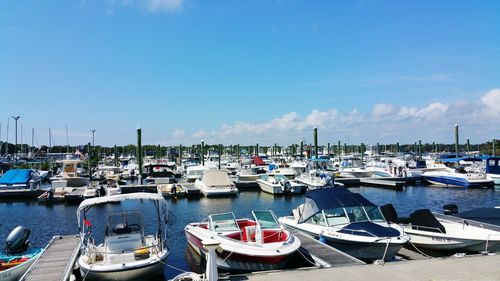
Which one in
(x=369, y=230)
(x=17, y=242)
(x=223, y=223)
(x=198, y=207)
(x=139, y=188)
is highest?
(x=223, y=223)

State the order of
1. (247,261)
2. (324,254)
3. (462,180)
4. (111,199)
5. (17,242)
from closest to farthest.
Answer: (247,261) < (324,254) < (111,199) < (17,242) < (462,180)

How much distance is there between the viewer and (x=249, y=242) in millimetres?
14562

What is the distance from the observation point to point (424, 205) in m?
34.3

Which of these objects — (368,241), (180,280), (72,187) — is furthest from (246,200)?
(180,280)

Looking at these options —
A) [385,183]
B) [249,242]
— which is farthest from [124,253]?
[385,183]

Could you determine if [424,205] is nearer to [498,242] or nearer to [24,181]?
[498,242]

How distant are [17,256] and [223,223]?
7890mm

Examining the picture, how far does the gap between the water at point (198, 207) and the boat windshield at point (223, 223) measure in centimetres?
319

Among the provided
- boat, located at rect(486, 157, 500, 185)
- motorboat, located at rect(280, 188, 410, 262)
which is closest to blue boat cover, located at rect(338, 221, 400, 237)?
motorboat, located at rect(280, 188, 410, 262)

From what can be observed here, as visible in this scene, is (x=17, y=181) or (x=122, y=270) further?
(x=17, y=181)

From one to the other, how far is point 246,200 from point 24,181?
24761mm

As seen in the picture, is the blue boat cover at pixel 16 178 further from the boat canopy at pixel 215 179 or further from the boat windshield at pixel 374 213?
the boat windshield at pixel 374 213

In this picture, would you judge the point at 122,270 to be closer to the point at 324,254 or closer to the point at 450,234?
the point at 324,254

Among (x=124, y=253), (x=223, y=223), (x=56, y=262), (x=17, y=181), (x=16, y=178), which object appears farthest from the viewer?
(x=16, y=178)
